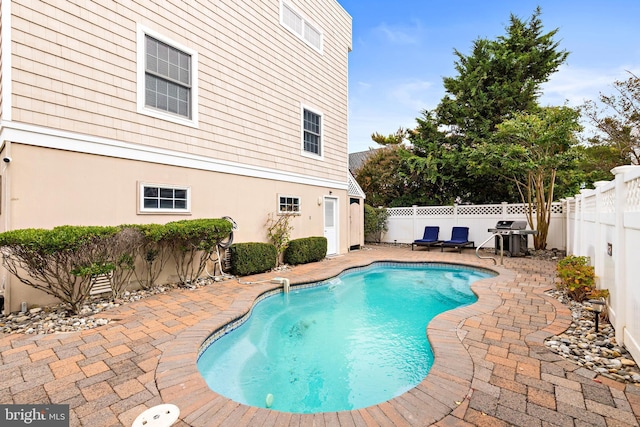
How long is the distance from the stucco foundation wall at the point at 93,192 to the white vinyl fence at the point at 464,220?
861 cm

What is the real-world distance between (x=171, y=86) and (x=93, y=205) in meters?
2.94

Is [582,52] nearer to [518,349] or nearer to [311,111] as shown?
[311,111]

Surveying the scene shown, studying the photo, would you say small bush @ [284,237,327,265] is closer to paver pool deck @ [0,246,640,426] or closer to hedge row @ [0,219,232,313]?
hedge row @ [0,219,232,313]

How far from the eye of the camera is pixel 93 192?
5125 mm

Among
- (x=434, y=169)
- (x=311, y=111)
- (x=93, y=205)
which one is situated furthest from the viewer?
(x=434, y=169)

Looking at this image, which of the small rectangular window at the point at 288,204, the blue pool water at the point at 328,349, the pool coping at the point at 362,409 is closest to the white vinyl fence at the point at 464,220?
the blue pool water at the point at 328,349

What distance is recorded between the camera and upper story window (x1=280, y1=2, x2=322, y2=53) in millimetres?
9116

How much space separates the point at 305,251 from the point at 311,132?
4.07 m

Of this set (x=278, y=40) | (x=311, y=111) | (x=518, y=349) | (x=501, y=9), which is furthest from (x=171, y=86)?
(x=501, y=9)

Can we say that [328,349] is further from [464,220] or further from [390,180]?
[390,180]

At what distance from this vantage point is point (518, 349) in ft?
10.8

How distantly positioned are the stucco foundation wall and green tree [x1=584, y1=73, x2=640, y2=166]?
1411 centimetres

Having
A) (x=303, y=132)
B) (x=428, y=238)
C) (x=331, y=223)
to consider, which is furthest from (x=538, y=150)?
(x=303, y=132)

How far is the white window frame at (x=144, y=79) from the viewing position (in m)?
5.75
